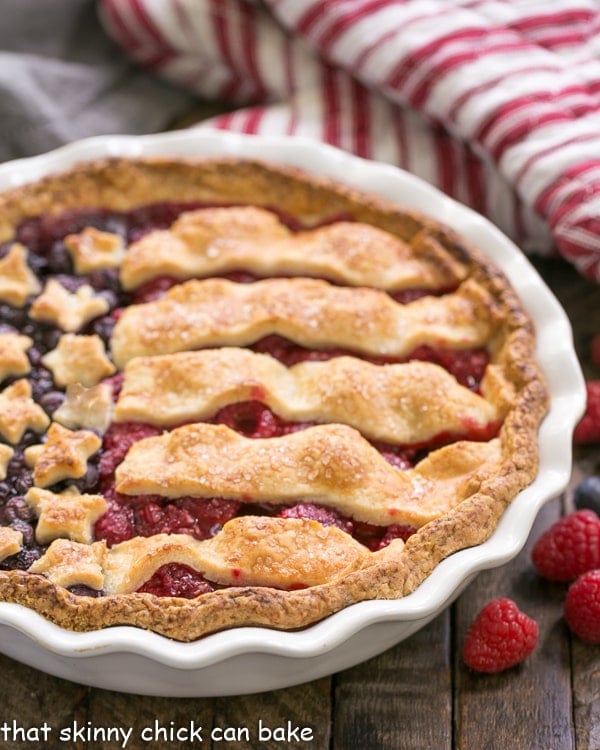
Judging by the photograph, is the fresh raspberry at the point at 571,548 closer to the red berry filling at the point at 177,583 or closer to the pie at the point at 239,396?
the pie at the point at 239,396

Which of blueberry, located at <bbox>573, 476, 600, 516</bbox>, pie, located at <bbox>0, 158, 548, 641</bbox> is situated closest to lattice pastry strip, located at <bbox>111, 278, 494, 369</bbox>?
pie, located at <bbox>0, 158, 548, 641</bbox>

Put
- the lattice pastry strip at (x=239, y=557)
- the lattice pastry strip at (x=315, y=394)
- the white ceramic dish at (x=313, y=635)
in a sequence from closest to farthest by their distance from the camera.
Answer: the white ceramic dish at (x=313, y=635) → the lattice pastry strip at (x=239, y=557) → the lattice pastry strip at (x=315, y=394)

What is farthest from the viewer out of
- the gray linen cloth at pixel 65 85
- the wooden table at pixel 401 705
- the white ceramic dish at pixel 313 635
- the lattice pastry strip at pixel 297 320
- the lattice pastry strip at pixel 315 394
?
the gray linen cloth at pixel 65 85

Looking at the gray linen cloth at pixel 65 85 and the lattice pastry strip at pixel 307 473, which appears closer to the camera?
the lattice pastry strip at pixel 307 473

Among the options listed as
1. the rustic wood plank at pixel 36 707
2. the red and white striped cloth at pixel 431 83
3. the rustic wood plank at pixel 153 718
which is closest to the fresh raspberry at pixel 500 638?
the rustic wood plank at pixel 153 718

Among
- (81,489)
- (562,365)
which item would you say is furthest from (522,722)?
(81,489)

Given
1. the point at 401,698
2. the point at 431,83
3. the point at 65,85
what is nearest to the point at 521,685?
the point at 401,698

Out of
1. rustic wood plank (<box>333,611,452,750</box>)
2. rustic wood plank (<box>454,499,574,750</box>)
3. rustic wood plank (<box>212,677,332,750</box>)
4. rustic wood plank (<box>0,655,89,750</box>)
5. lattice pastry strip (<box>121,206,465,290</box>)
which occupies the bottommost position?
rustic wood plank (<box>454,499,574,750</box>)

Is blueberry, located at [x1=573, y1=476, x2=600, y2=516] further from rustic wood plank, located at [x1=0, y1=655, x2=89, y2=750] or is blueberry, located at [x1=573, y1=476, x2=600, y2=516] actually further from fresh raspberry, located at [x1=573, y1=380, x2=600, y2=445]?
rustic wood plank, located at [x1=0, y1=655, x2=89, y2=750]
